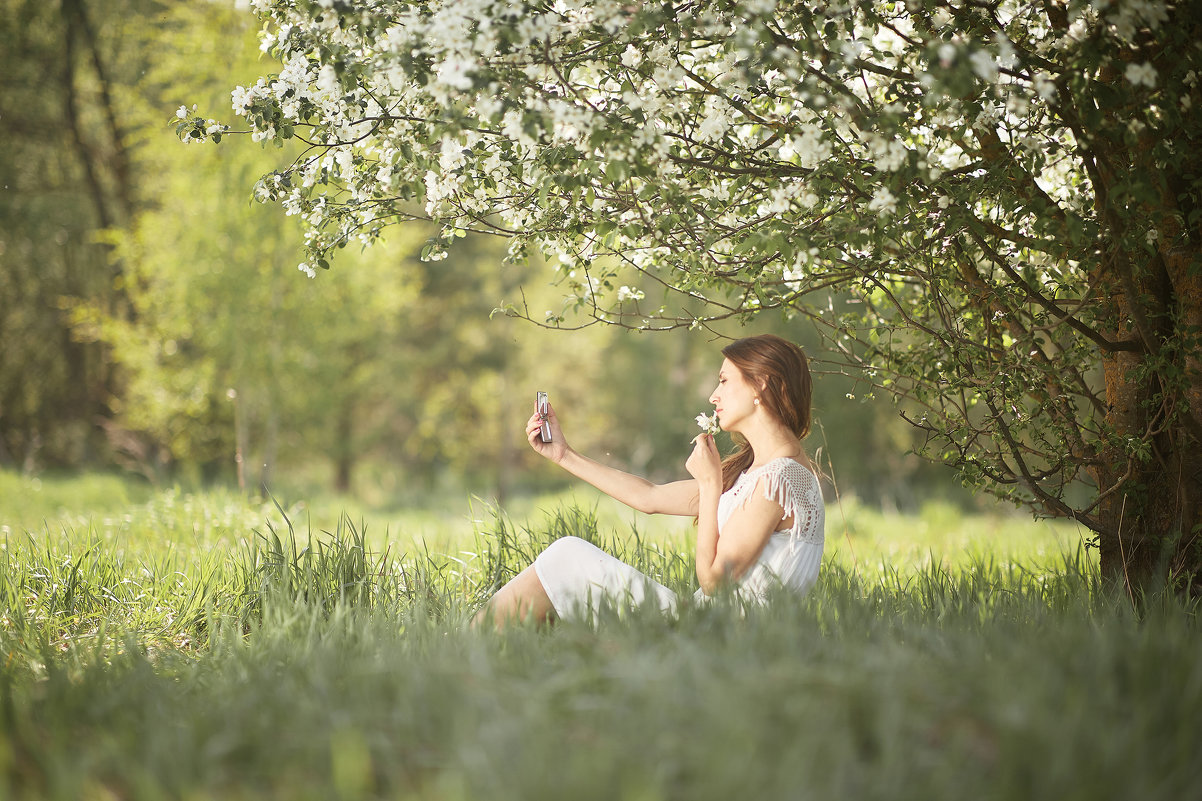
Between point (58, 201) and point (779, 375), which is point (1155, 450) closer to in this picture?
point (779, 375)

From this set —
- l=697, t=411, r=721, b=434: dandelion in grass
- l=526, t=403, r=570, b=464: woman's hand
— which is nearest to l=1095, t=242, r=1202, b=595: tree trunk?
l=697, t=411, r=721, b=434: dandelion in grass

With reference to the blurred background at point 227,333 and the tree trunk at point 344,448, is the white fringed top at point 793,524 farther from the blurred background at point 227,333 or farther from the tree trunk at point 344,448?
the tree trunk at point 344,448

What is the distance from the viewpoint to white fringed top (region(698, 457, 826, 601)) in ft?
12.2

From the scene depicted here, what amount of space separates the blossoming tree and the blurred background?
1.98 metres

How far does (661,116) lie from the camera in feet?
11.9

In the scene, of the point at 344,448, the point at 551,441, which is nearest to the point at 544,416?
the point at 551,441

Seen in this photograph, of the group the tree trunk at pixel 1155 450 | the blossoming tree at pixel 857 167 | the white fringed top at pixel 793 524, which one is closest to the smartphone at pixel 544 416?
the blossoming tree at pixel 857 167

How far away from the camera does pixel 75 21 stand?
1505cm

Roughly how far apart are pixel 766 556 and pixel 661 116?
6.20ft

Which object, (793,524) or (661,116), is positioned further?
(793,524)

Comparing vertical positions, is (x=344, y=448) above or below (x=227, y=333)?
below

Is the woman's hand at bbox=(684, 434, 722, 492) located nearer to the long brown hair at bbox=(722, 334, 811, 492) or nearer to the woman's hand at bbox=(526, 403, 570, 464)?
the long brown hair at bbox=(722, 334, 811, 492)

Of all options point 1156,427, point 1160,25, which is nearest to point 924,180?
point 1160,25

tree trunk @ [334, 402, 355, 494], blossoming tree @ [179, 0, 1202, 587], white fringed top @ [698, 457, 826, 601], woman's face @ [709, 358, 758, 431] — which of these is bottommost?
tree trunk @ [334, 402, 355, 494]
